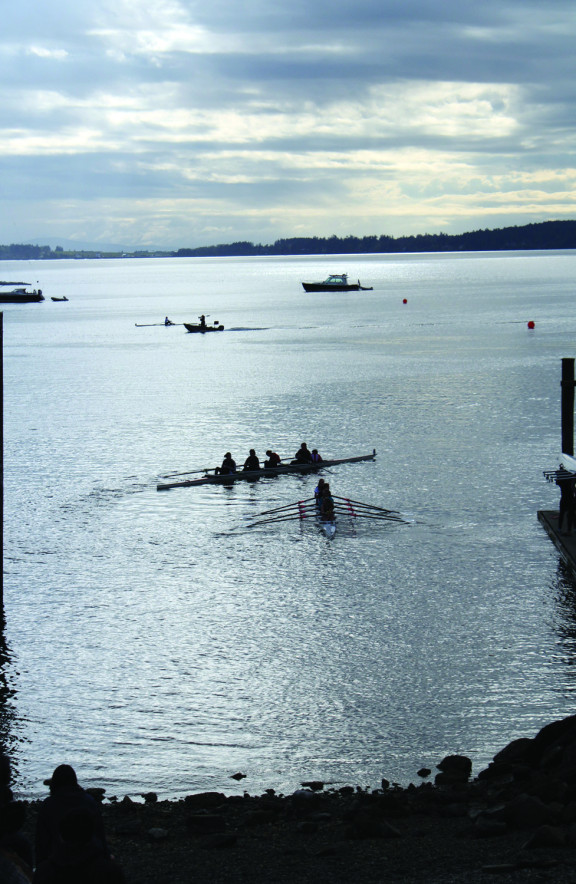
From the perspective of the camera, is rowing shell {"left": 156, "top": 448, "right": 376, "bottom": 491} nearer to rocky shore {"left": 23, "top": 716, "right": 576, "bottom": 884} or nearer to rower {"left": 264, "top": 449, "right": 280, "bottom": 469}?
rower {"left": 264, "top": 449, "right": 280, "bottom": 469}

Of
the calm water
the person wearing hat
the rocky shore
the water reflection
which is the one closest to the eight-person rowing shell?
the calm water

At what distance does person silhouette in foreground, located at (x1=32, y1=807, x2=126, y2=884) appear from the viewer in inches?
303

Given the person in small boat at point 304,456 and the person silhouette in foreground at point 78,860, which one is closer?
the person silhouette in foreground at point 78,860

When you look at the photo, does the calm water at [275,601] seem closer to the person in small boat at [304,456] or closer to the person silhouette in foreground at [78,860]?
the person in small boat at [304,456]

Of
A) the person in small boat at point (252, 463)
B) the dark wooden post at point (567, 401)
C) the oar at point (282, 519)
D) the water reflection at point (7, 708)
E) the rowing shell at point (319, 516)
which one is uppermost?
the dark wooden post at point (567, 401)

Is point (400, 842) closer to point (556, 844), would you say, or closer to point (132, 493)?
point (556, 844)

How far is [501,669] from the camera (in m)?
21.8

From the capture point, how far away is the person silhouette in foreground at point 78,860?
7.69 m

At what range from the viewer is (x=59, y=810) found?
8.61 metres

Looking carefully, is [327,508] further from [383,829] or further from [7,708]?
[383,829]

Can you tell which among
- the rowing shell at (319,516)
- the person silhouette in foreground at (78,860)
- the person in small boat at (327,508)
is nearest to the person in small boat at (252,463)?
the rowing shell at (319,516)

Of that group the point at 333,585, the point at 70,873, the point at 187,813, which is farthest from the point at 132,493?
the point at 70,873

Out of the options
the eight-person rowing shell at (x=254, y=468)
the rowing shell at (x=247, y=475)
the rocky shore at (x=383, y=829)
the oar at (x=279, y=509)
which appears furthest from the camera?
the eight-person rowing shell at (x=254, y=468)

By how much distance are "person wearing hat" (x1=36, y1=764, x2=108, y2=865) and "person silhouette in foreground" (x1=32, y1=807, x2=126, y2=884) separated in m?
0.31
